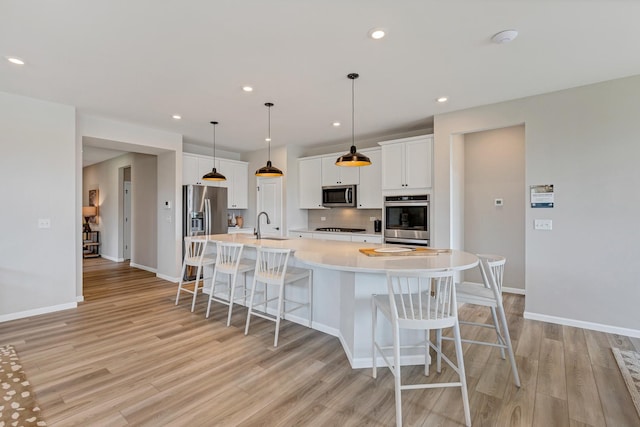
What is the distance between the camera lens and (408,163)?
4.59 meters

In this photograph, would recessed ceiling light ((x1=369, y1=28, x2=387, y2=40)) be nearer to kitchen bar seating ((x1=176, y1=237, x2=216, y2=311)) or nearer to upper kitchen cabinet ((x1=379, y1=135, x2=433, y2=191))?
upper kitchen cabinet ((x1=379, y1=135, x2=433, y2=191))

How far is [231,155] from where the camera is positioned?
6.83 m

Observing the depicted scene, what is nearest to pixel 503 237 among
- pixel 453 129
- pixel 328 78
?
pixel 453 129

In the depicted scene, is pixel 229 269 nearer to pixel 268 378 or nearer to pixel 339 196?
pixel 268 378

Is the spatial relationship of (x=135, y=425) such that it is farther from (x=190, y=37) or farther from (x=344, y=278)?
(x=190, y=37)

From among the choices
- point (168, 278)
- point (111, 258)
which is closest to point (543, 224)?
point (168, 278)

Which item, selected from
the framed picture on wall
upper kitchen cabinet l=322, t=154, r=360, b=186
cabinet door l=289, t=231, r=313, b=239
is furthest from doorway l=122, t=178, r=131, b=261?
upper kitchen cabinet l=322, t=154, r=360, b=186

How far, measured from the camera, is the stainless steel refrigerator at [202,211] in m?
5.37

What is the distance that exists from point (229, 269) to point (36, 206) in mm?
2562

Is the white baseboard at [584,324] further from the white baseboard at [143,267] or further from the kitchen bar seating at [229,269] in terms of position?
the white baseboard at [143,267]

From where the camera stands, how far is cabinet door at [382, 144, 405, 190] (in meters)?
4.68

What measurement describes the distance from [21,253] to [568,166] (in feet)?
21.2

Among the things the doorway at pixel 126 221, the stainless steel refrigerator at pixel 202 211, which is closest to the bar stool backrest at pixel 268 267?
the stainless steel refrigerator at pixel 202 211

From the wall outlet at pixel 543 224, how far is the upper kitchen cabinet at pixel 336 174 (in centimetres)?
275
